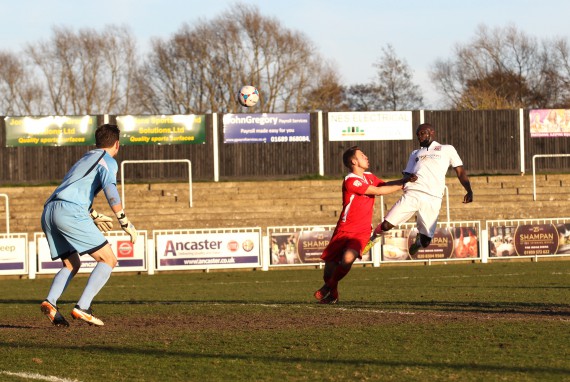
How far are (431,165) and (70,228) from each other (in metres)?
5.20

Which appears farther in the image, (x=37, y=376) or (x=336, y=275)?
(x=336, y=275)

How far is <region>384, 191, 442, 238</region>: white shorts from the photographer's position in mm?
13633

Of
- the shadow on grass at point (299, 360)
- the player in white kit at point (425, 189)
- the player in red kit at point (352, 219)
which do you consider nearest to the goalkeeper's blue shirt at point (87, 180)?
the shadow on grass at point (299, 360)

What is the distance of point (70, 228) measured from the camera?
10.2 meters

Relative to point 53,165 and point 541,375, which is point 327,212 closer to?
point 53,165

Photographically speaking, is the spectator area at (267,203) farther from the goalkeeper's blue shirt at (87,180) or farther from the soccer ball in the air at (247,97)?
the goalkeeper's blue shirt at (87,180)

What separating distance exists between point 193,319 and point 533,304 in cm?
405

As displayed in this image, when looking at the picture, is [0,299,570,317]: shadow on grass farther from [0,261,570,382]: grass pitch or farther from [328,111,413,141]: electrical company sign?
[328,111,413,141]: electrical company sign

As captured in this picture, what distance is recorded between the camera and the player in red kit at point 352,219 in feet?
39.3

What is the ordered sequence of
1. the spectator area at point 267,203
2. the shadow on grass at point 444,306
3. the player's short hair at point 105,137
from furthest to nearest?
the spectator area at point 267,203 < the shadow on grass at point 444,306 < the player's short hair at point 105,137

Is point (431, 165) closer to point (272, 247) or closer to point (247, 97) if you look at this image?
point (272, 247)

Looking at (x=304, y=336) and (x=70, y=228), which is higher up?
(x=70, y=228)

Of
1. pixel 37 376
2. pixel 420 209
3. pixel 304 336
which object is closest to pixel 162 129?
pixel 420 209

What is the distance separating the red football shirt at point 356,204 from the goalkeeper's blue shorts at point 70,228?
3009mm
